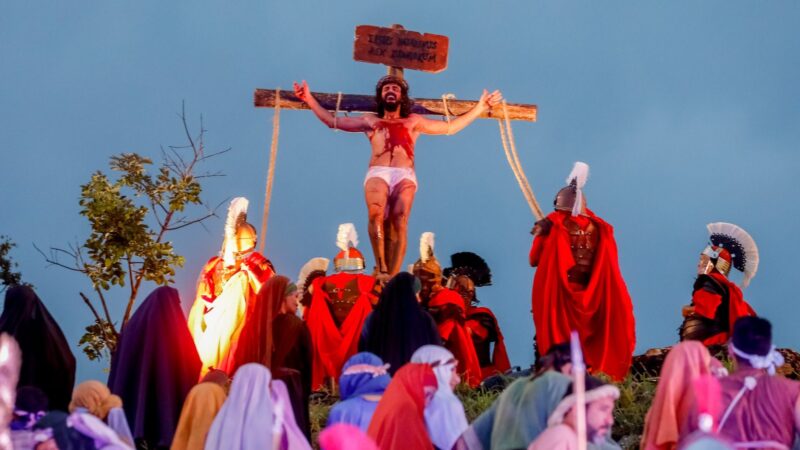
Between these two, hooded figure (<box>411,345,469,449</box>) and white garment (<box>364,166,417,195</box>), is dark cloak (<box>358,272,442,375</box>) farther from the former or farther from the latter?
white garment (<box>364,166,417,195</box>)

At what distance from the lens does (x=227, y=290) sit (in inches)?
538

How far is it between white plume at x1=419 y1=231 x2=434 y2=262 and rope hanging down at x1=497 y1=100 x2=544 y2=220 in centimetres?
127

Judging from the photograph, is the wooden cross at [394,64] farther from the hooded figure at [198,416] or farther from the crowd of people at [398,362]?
the hooded figure at [198,416]

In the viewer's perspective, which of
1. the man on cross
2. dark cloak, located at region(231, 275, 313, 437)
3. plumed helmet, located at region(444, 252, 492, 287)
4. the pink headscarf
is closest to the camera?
the pink headscarf

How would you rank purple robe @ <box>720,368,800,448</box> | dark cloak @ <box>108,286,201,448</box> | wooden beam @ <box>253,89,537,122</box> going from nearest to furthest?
purple robe @ <box>720,368,800,448</box> < dark cloak @ <box>108,286,201,448</box> < wooden beam @ <box>253,89,537,122</box>

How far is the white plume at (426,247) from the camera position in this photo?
49.9 ft

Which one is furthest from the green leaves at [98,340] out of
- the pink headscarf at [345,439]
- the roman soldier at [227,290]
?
the pink headscarf at [345,439]

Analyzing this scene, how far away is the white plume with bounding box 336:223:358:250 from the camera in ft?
48.4

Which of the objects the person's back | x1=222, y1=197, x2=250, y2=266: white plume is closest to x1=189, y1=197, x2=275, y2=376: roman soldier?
x1=222, y1=197, x2=250, y2=266: white plume

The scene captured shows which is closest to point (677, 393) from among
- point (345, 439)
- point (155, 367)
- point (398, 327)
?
point (345, 439)

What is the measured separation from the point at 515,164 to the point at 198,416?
20.7 feet

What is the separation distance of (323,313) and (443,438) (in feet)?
15.1

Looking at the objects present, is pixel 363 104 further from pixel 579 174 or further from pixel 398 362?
pixel 398 362

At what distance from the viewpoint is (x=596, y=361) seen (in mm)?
12891
